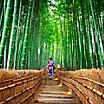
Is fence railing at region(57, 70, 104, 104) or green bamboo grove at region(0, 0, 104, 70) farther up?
green bamboo grove at region(0, 0, 104, 70)

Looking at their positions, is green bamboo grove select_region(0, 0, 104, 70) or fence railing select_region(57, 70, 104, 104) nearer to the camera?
fence railing select_region(57, 70, 104, 104)

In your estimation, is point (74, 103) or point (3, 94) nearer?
point (3, 94)

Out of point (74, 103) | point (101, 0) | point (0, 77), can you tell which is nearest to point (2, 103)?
point (0, 77)

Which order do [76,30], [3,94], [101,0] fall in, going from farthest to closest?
1. [76,30]
2. [101,0]
3. [3,94]

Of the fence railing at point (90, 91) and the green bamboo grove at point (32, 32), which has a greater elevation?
the green bamboo grove at point (32, 32)

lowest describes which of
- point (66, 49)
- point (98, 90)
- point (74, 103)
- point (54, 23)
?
point (74, 103)

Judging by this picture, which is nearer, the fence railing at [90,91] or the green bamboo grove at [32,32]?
the fence railing at [90,91]

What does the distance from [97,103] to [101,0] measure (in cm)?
781

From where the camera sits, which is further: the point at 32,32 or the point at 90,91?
the point at 32,32

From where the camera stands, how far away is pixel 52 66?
14.7 metres

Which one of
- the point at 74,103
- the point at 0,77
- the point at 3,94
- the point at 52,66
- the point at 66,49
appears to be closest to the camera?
the point at 0,77

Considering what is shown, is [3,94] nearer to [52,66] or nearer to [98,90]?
[98,90]

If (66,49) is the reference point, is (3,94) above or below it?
below

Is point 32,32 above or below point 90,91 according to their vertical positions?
above
